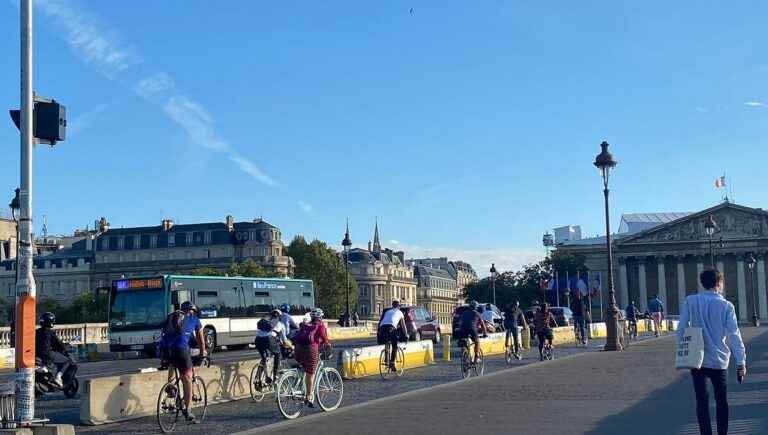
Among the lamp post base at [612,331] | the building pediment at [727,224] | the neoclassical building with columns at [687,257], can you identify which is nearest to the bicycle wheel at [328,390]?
the lamp post base at [612,331]

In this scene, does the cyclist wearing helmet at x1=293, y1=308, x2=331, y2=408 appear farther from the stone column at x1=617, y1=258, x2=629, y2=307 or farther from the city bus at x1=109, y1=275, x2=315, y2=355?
the stone column at x1=617, y1=258, x2=629, y2=307

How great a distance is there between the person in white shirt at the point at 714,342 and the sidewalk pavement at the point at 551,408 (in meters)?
2.19

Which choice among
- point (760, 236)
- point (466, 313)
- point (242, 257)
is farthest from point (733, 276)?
point (466, 313)

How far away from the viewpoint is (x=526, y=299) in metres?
119

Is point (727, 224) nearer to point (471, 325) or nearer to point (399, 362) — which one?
point (399, 362)

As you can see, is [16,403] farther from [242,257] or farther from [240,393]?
[242,257]

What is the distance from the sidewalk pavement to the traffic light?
4762mm

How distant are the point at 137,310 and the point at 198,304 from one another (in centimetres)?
271

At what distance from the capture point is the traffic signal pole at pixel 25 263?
1183 centimetres

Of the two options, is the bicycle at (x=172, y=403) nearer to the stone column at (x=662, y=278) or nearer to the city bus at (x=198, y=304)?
the city bus at (x=198, y=304)

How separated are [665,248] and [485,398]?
12419 cm

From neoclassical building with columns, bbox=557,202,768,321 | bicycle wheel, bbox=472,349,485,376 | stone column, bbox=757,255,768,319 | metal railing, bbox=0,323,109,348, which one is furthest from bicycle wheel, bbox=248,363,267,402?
stone column, bbox=757,255,768,319

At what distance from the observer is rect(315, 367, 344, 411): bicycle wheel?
15.7 m

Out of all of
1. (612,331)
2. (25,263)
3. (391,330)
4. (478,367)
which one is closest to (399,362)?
(391,330)
